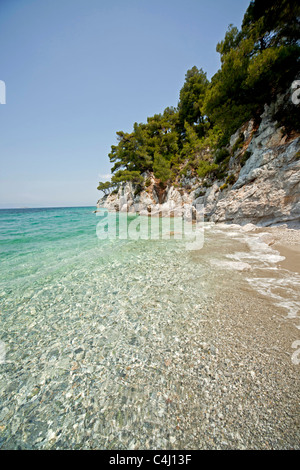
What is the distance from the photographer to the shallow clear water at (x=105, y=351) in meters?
2.13

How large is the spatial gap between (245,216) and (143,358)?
15647 mm

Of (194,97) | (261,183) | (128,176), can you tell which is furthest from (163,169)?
(261,183)

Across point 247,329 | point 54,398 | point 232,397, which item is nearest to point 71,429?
point 54,398

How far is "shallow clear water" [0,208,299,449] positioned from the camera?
213 cm

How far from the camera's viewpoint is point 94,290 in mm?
5617

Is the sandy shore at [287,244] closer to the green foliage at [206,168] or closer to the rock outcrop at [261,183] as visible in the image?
the rock outcrop at [261,183]

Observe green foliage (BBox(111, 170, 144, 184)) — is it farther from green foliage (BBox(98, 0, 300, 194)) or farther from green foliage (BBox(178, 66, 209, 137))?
green foliage (BBox(98, 0, 300, 194))

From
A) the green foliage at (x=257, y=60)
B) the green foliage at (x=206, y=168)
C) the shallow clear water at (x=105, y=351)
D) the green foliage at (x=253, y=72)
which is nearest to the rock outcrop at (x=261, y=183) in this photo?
the green foliage at (x=253, y=72)

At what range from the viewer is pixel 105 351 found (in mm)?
3256

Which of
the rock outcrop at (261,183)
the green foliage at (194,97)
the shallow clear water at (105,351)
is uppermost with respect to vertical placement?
the green foliage at (194,97)

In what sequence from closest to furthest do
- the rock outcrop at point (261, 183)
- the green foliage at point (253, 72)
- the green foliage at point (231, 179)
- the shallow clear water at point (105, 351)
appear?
the shallow clear water at point (105, 351), the rock outcrop at point (261, 183), the green foliage at point (253, 72), the green foliage at point (231, 179)

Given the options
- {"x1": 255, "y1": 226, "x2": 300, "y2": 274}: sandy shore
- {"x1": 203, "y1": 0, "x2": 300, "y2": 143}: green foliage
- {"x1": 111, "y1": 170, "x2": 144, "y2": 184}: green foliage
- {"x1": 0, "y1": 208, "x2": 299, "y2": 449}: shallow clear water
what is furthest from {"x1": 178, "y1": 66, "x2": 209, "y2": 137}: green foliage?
{"x1": 0, "y1": 208, "x2": 299, "y2": 449}: shallow clear water

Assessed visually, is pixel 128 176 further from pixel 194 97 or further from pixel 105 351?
pixel 105 351

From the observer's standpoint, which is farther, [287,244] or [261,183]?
[261,183]
